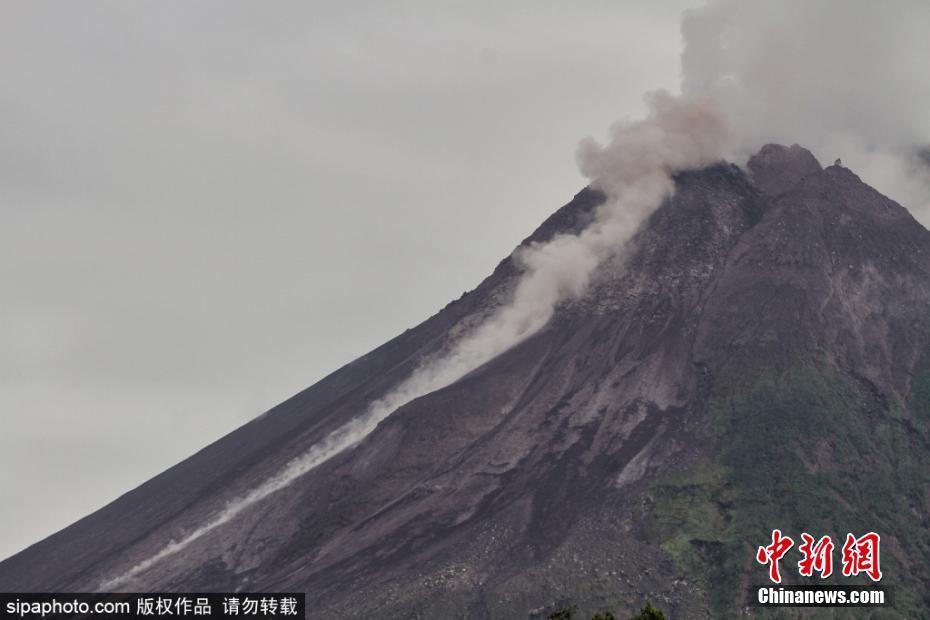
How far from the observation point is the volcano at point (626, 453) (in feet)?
326

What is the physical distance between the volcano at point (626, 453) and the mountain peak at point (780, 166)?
1.51 feet

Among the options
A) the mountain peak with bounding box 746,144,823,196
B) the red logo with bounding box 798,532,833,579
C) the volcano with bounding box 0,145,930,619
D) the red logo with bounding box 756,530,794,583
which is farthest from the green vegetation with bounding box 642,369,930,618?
the mountain peak with bounding box 746,144,823,196

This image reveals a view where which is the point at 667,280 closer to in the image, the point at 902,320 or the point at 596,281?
the point at 596,281

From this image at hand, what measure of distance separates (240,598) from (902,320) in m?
56.6

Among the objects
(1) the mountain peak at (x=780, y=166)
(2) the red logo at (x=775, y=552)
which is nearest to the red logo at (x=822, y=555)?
(2) the red logo at (x=775, y=552)

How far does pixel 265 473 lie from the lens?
404 ft

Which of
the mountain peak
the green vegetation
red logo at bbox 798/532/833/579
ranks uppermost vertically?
the mountain peak

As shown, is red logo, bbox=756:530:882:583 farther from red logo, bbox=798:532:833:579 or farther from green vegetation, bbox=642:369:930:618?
green vegetation, bbox=642:369:930:618

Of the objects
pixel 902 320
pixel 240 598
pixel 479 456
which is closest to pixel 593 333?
pixel 479 456

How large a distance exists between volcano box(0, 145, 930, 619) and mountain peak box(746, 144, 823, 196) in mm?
459

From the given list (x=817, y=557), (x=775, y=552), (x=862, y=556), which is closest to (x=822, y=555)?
(x=817, y=557)

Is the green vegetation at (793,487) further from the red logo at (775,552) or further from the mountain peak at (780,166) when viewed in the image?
the mountain peak at (780,166)

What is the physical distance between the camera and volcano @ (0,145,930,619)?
99.5m

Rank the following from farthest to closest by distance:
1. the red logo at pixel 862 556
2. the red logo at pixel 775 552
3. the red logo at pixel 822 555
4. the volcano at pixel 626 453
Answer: the volcano at pixel 626 453, the red logo at pixel 862 556, the red logo at pixel 822 555, the red logo at pixel 775 552
